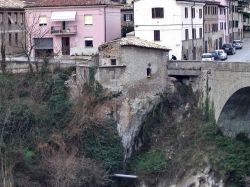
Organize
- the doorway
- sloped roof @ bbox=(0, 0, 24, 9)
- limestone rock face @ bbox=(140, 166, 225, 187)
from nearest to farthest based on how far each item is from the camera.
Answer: limestone rock face @ bbox=(140, 166, 225, 187), the doorway, sloped roof @ bbox=(0, 0, 24, 9)

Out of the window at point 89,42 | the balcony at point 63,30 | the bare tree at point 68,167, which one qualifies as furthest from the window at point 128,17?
the bare tree at point 68,167

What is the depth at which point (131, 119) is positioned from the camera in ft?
161

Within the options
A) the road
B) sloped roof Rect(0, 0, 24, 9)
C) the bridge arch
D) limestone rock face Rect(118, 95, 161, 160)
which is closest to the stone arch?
the bridge arch

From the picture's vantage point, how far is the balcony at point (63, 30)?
193ft

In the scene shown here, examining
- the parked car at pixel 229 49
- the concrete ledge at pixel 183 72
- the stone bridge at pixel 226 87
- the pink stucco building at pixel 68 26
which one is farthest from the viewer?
the parked car at pixel 229 49

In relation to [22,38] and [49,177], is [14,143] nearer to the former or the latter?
[49,177]

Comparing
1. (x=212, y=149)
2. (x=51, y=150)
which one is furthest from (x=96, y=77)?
(x=212, y=149)

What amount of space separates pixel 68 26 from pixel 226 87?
16.0 metres

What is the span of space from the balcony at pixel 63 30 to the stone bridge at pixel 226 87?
11289mm

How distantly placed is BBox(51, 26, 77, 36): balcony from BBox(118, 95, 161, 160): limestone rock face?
11.3 metres

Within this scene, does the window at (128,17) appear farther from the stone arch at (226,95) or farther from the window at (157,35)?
the stone arch at (226,95)

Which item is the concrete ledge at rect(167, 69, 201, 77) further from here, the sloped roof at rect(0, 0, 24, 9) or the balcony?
the sloped roof at rect(0, 0, 24, 9)

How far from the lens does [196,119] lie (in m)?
49.8

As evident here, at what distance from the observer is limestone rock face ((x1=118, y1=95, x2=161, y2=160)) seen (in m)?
49.0
